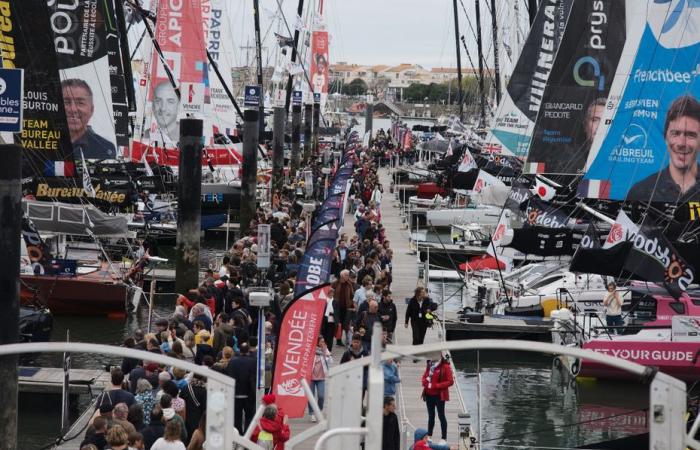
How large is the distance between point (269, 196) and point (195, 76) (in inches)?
306

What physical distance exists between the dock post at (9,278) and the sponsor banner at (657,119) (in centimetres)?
1207

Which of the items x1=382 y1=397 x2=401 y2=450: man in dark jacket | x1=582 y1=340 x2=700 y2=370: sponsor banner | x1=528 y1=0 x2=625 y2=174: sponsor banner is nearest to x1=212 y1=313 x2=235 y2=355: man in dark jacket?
x1=382 y1=397 x2=401 y2=450: man in dark jacket

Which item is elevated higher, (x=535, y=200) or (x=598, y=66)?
(x=598, y=66)

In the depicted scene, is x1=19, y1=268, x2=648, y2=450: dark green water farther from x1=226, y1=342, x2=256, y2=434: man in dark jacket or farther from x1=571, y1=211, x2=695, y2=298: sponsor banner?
x1=226, y1=342, x2=256, y2=434: man in dark jacket

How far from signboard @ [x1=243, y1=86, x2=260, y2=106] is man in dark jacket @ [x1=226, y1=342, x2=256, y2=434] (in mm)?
37144

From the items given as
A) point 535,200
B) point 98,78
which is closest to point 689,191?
point 535,200

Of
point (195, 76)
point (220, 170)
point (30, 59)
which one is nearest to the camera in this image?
point (30, 59)

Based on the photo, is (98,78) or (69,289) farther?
(98,78)

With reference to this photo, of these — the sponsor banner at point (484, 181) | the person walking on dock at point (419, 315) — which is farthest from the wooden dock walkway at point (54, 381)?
the sponsor banner at point (484, 181)

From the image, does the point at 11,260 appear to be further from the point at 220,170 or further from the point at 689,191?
the point at 220,170

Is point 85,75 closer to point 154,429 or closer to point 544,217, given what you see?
point 544,217

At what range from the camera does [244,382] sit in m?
13.5

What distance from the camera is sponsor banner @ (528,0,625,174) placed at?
100 ft

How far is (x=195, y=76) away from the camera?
41.6 metres
